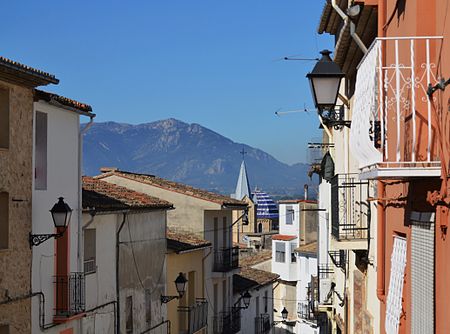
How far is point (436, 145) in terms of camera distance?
24.4ft

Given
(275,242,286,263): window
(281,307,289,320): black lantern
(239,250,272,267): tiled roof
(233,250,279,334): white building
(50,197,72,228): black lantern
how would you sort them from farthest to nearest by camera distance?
(275,242,286,263): window < (239,250,272,267): tiled roof < (281,307,289,320): black lantern < (233,250,279,334): white building < (50,197,72,228): black lantern

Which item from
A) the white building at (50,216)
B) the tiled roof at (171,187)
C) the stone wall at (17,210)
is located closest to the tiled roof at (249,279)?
the tiled roof at (171,187)

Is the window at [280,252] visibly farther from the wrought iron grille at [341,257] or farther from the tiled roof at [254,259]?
the wrought iron grille at [341,257]

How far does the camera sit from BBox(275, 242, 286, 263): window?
6082 centimetres

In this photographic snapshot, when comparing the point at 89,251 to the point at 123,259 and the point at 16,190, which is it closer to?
the point at 123,259

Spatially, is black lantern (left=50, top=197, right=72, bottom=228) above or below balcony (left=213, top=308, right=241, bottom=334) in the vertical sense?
above

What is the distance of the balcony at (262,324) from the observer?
44.4 m

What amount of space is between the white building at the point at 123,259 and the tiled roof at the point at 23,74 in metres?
4.43

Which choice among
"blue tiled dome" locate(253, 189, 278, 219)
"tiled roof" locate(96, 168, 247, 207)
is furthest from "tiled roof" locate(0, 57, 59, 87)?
"blue tiled dome" locate(253, 189, 278, 219)

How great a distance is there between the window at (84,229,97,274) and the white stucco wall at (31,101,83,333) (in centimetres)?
75

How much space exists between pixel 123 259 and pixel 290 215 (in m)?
41.6

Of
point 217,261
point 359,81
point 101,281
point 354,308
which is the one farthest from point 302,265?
point 359,81

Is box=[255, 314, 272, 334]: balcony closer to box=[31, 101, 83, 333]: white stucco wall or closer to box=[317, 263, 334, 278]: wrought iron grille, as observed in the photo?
box=[317, 263, 334, 278]: wrought iron grille

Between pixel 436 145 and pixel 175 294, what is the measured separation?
73.7 feet
